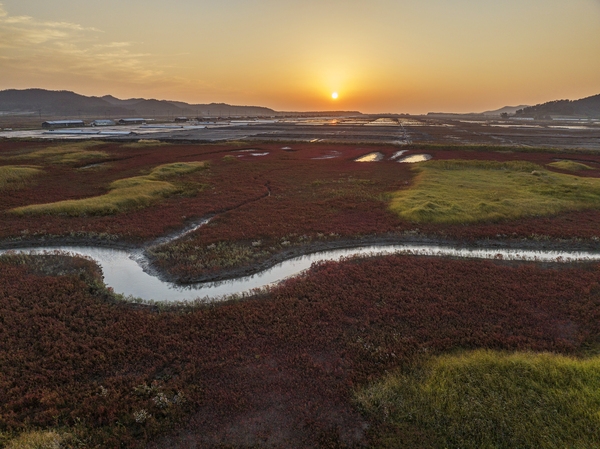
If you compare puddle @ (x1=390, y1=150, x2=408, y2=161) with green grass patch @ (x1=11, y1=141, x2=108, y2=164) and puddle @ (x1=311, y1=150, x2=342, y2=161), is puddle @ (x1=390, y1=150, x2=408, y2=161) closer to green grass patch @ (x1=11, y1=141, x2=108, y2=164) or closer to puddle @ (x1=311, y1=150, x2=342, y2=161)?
puddle @ (x1=311, y1=150, x2=342, y2=161)

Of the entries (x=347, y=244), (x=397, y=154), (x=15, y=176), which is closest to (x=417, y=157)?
(x=397, y=154)

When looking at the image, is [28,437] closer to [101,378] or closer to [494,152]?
[101,378]

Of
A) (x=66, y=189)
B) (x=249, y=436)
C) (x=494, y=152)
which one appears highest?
(x=494, y=152)

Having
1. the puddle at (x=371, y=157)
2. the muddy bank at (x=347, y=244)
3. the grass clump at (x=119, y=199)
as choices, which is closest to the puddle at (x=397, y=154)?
the puddle at (x=371, y=157)

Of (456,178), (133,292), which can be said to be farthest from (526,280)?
(456,178)

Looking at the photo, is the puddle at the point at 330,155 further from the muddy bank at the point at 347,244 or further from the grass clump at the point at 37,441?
the grass clump at the point at 37,441

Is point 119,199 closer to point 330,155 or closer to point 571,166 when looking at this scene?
point 330,155

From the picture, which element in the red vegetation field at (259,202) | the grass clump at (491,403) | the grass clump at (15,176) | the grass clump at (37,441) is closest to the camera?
the grass clump at (37,441)
